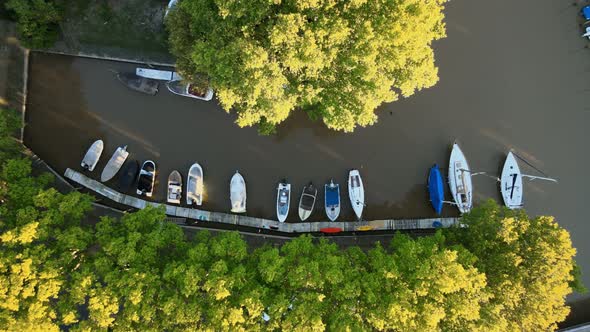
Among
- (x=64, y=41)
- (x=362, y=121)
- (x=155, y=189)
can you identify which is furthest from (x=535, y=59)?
(x=64, y=41)

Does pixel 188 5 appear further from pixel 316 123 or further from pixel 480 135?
pixel 480 135

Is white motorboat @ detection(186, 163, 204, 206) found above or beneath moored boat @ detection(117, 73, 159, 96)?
beneath

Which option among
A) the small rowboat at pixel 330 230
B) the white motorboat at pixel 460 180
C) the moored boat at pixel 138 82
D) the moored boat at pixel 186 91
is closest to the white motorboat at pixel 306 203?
the small rowboat at pixel 330 230

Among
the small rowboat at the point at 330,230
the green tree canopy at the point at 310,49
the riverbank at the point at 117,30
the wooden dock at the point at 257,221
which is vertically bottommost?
the small rowboat at the point at 330,230

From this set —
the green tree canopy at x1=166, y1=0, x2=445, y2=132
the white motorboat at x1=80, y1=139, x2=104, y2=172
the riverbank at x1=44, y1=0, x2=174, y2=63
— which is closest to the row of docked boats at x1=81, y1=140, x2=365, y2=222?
the white motorboat at x1=80, y1=139, x2=104, y2=172

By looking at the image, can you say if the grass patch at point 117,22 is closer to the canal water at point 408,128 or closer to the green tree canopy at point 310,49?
the canal water at point 408,128

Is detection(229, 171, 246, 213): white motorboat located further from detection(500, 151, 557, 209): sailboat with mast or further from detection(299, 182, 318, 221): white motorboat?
detection(500, 151, 557, 209): sailboat with mast

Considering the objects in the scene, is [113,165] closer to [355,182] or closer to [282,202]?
[282,202]
